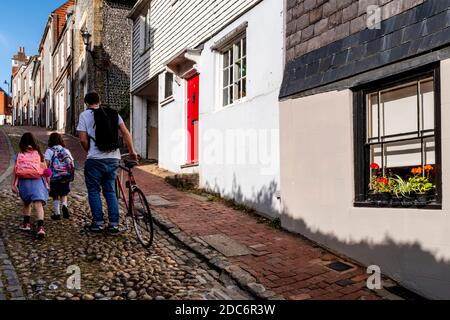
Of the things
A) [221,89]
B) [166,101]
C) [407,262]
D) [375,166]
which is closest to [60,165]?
[221,89]

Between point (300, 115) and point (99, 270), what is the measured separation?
3.21 meters

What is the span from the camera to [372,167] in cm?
466

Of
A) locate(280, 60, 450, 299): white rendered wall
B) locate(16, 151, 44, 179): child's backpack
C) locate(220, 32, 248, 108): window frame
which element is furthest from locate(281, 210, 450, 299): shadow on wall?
locate(16, 151, 44, 179): child's backpack

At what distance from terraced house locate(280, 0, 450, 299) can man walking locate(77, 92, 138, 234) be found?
2350mm

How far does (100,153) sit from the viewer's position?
514 cm

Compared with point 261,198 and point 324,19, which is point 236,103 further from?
point 324,19

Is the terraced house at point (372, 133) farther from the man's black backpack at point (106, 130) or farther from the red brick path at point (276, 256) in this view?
the man's black backpack at point (106, 130)

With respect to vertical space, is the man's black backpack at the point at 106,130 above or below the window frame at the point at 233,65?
below

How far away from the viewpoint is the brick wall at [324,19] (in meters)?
4.57

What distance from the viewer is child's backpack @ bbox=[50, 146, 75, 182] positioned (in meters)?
6.03

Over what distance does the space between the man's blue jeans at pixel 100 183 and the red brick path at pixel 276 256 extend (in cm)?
112

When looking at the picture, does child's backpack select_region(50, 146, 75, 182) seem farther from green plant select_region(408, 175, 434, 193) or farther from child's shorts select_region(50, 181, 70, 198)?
green plant select_region(408, 175, 434, 193)

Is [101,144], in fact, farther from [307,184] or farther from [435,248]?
[435,248]

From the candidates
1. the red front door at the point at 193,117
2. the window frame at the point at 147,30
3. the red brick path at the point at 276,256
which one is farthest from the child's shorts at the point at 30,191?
the window frame at the point at 147,30
